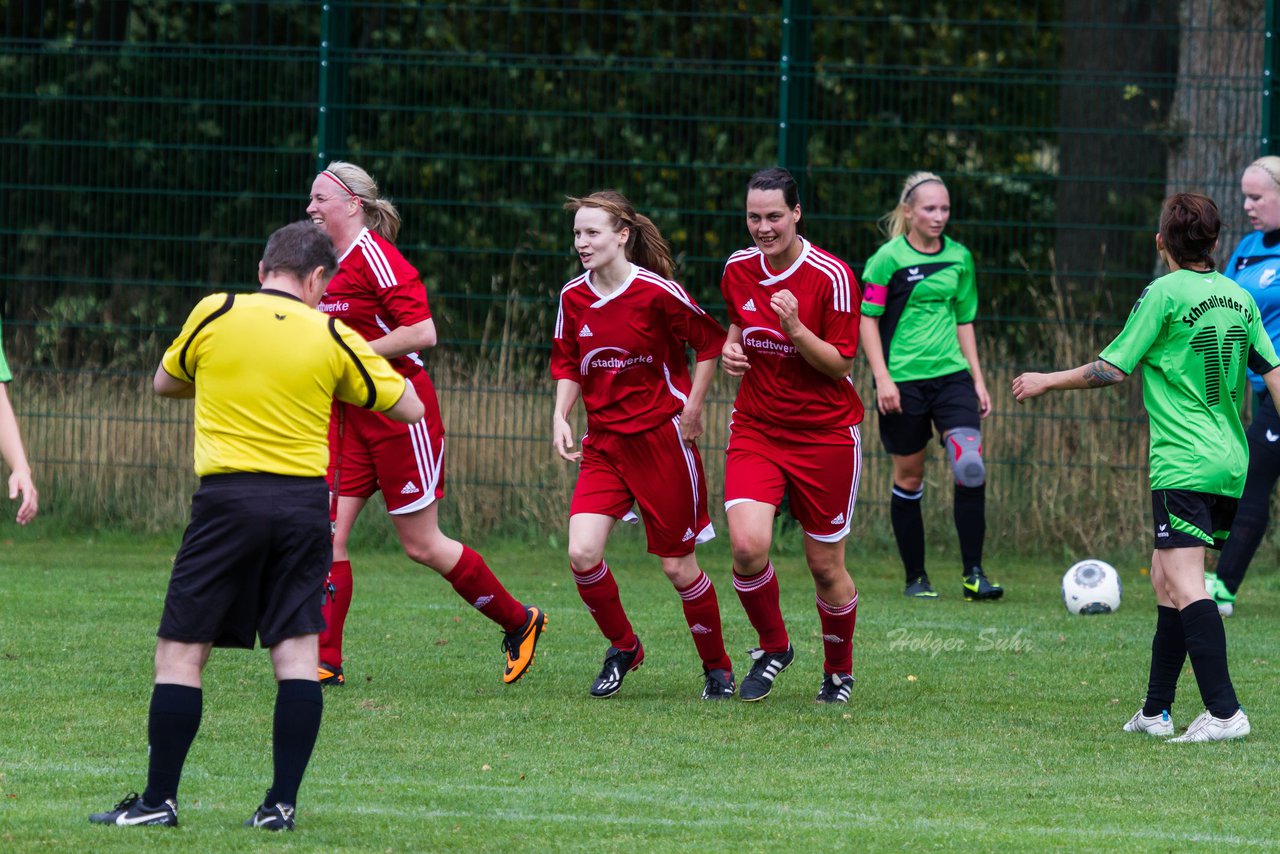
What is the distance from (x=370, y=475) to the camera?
7184 millimetres

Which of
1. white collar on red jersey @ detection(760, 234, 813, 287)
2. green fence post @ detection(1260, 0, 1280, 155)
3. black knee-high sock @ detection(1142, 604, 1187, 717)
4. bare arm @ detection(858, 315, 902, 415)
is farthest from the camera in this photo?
green fence post @ detection(1260, 0, 1280, 155)

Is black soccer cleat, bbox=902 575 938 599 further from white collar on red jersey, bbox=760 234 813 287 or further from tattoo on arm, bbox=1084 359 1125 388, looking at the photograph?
tattoo on arm, bbox=1084 359 1125 388

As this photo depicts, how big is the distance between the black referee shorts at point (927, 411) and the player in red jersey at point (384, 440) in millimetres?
3255

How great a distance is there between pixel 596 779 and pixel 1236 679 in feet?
10.5

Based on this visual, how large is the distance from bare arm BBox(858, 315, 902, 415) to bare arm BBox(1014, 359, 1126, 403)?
110 inches

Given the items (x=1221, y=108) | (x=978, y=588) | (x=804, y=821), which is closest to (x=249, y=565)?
(x=804, y=821)

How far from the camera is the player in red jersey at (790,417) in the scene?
22.0ft

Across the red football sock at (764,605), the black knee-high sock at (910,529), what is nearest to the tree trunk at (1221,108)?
the black knee-high sock at (910,529)

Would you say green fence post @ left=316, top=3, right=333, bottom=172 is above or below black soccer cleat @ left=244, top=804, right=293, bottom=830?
above

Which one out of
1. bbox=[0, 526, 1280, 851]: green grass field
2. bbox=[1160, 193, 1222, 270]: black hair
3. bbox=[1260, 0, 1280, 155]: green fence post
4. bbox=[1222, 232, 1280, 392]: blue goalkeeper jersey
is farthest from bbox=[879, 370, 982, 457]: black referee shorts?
bbox=[1160, 193, 1222, 270]: black hair

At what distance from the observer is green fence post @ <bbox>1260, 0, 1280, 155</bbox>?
11.1 metres

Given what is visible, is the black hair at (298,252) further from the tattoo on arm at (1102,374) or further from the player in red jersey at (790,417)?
the tattoo on arm at (1102,374)

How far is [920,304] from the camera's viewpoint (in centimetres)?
981

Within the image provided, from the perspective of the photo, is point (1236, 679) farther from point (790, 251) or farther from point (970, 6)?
point (970, 6)
